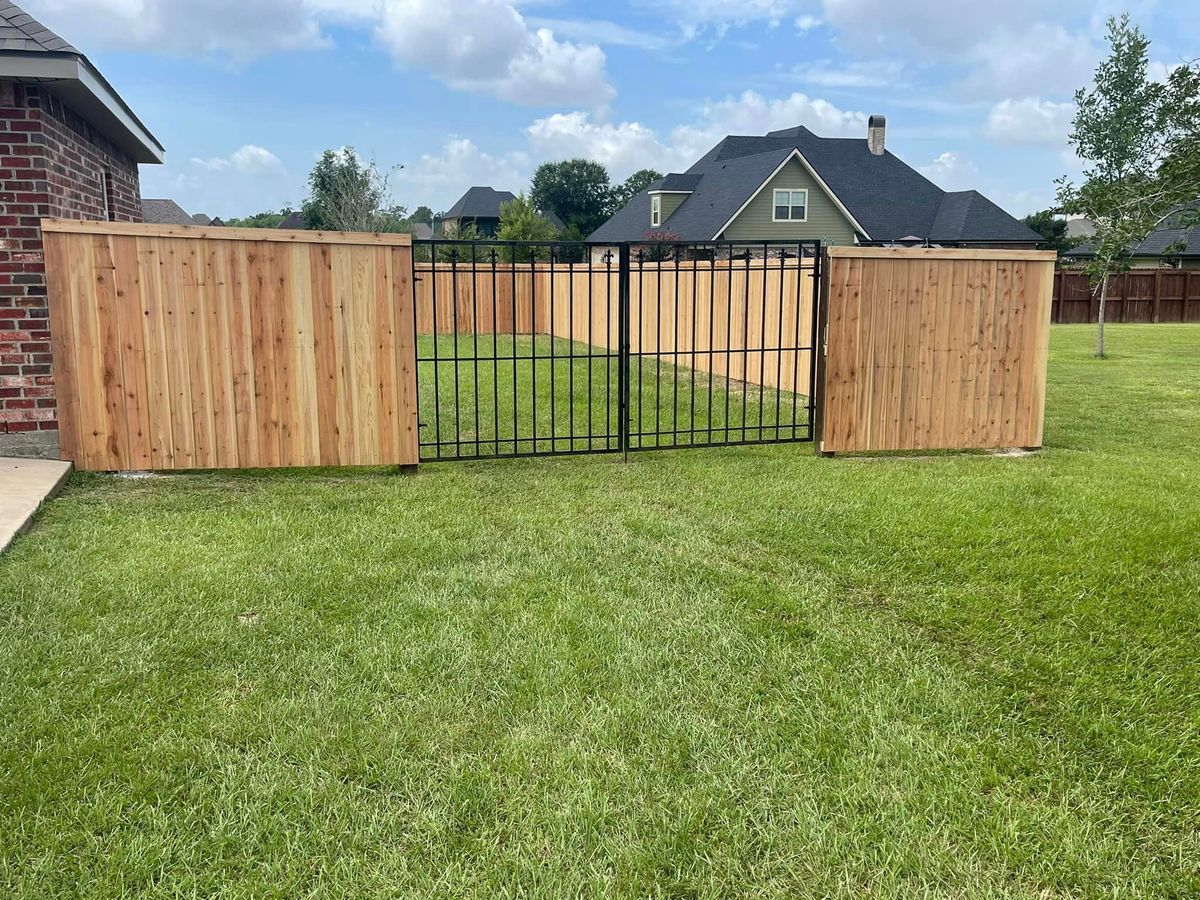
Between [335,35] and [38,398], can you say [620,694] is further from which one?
[335,35]

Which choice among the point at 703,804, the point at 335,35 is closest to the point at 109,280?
the point at 703,804

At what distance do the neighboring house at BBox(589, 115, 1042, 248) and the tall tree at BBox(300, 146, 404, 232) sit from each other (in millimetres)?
9974

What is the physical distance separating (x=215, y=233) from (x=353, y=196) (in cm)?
2288

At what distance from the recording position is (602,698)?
323 centimetres

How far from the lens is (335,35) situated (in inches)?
566

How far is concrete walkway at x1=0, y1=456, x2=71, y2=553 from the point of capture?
491 cm

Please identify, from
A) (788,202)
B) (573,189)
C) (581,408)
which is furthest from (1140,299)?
(573,189)

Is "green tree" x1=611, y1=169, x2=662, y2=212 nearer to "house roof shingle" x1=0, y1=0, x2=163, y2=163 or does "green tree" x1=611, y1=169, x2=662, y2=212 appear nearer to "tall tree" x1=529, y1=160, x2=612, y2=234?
"tall tree" x1=529, y1=160, x2=612, y2=234

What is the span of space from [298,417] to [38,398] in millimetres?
1721

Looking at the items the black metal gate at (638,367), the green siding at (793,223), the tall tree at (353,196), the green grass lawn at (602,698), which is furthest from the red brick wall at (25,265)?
the green siding at (793,223)

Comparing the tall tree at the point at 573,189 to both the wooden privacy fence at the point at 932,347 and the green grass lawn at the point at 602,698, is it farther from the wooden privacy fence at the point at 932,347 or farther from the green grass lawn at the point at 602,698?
the green grass lawn at the point at 602,698

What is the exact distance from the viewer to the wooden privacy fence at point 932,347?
7305 mm

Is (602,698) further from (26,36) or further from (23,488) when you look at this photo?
(26,36)

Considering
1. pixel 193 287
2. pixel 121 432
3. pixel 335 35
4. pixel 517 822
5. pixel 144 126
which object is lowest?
pixel 517 822
